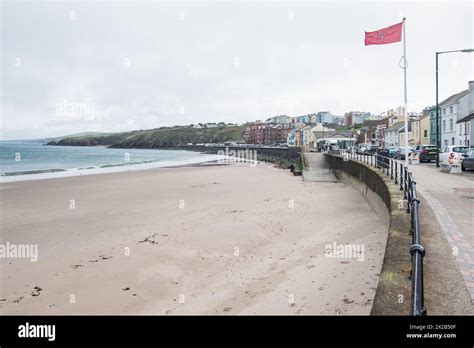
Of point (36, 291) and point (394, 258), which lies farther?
point (36, 291)

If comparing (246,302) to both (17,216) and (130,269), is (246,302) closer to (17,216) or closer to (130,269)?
(130,269)

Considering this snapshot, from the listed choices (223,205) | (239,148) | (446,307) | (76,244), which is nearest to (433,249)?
(446,307)

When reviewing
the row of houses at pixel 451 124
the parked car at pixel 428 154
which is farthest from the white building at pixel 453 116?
the parked car at pixel 428 154

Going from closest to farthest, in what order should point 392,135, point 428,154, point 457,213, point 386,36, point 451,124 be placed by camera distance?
point 457,213 < point 386,36 < point 428,154 < point 451,124 < point 392,135

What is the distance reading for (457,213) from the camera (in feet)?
27.6

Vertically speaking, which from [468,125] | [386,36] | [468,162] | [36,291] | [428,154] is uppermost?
[386,36]

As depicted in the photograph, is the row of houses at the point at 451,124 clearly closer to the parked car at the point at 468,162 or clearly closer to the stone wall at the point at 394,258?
the parked car at the point at 468,162

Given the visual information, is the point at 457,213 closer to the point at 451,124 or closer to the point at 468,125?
the point at 468,125

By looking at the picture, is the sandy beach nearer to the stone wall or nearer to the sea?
the stone wall

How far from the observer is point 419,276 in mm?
3488

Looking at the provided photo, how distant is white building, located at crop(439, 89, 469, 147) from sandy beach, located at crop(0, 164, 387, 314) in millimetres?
36898

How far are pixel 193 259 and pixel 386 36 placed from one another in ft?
37.7

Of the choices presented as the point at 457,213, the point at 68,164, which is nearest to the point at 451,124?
the point at 457,213

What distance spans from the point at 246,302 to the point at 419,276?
3.43m
